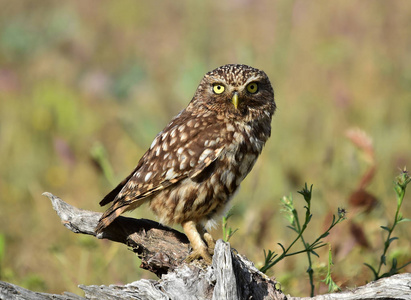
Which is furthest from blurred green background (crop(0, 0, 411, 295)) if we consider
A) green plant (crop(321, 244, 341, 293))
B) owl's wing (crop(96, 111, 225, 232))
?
owl's wing (crop(96, 111, 225, 232))

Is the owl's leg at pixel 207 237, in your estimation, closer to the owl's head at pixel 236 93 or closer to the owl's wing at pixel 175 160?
the owl's wing at pixel 175 160

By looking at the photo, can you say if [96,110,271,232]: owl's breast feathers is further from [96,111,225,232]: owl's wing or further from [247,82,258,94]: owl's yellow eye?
[247,82,258,94]: owl's yellow eye

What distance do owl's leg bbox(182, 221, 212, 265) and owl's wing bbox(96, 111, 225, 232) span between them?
0.24 m

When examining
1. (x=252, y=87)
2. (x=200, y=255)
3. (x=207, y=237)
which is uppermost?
(x=252, y=87)

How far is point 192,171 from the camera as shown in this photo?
3.05 m

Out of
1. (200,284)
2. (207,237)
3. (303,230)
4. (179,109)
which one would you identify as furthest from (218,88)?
(179,109)

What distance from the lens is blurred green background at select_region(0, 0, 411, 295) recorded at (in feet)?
13.5

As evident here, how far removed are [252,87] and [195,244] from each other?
87cm

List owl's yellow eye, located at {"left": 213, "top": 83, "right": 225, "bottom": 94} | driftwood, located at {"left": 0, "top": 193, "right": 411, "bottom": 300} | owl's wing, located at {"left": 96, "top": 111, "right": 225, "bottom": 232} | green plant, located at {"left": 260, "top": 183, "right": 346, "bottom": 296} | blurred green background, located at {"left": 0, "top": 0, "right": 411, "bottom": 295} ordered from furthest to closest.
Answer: blurred green background, located at {"left": 0, "top": 0, "right": 411, "bottom": 295}, owl's yellow eye, located at {"left": 213, "top": 83, "right": 225, "bottom": 94}, owl's wing, located at {"left": 96, "top": 111, "right": 225, "bottom": 232}, green plant, located at {"left": 260, "top": 183, "right": 346, "bottom": 296}, driftwood, located at {"left": 0, "top": 193, "right": 411, "bottom": 300}

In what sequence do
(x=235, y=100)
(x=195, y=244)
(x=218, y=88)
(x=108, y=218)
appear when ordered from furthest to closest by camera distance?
(x=218, y=88)
(x=235, y=100)
(x=195, y=244)
(x=108, y=218)

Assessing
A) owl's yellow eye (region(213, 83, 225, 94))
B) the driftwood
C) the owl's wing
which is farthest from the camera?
owl's yellow eye (region(213, 83, 225, 94))

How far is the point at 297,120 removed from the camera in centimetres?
632

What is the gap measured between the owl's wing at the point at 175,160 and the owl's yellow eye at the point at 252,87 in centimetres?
25

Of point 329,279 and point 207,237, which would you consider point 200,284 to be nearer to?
point 329,279
